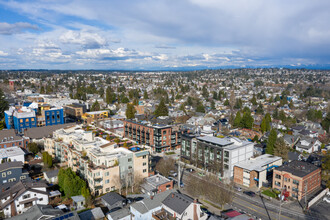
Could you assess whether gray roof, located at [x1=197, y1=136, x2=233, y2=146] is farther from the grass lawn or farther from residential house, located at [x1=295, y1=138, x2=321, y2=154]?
residential house, located at [x1=295, y1=138, x2=321, y2=154]

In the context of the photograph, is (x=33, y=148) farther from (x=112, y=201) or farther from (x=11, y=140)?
(x=112, y=201)

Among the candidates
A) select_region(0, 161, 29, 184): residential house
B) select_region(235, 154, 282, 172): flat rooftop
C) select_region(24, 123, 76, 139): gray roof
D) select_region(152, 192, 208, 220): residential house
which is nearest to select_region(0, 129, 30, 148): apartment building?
select_region(24, 123, 76, 139): gray roof

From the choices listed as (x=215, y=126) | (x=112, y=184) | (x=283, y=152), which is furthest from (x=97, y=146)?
(x=215, y=126)

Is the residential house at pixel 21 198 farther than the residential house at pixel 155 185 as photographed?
No

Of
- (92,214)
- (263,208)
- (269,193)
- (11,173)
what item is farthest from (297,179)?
(11,173)

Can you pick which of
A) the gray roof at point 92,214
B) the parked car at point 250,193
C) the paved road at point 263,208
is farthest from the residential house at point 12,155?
the parked car at point 250,193

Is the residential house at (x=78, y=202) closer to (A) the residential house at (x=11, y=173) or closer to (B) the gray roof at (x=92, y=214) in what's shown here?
(B) the gray roof at (x=92, y=214)

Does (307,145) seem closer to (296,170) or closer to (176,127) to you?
(296,170)
